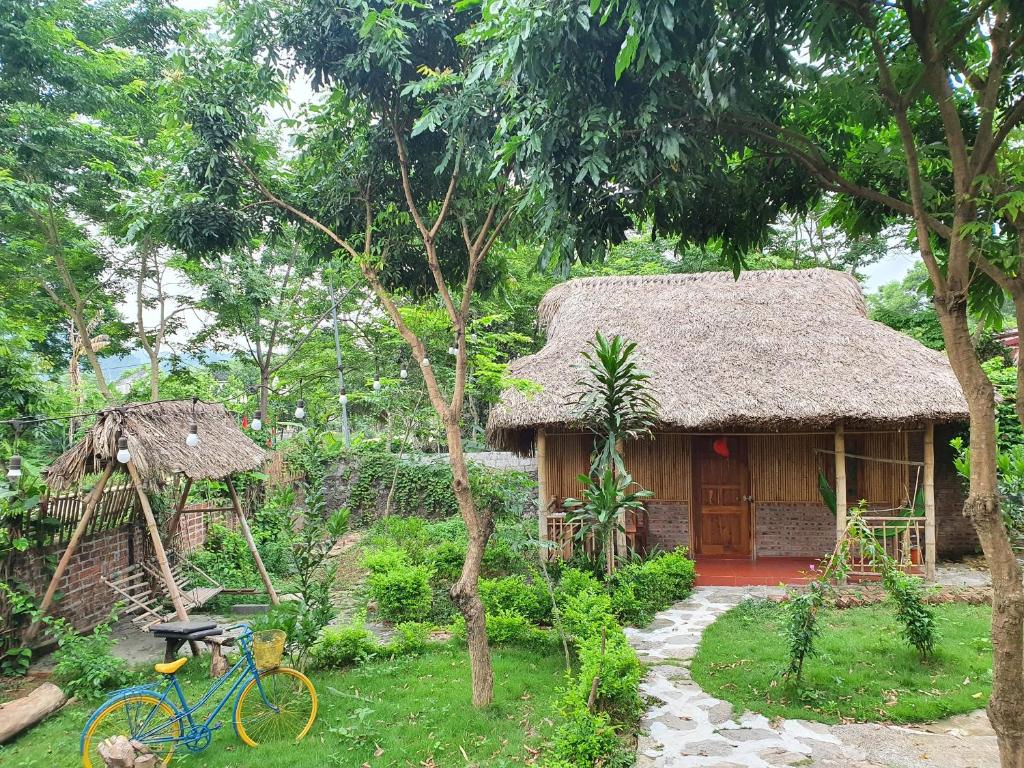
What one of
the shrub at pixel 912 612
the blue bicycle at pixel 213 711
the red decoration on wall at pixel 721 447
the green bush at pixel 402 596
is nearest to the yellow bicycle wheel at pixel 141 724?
the blue bicycle at pixel 213 711

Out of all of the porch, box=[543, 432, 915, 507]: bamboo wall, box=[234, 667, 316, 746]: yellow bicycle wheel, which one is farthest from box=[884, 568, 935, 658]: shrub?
box=[234, 667, 316, 746]: yellow bicycle wheel

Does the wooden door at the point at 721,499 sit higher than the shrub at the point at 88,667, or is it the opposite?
the wooden door at the point at 721,499

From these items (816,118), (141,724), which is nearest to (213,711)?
(141,724)

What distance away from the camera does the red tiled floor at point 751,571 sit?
819cm

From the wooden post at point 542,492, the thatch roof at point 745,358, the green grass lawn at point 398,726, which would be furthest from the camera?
the wooden post at point 542,492

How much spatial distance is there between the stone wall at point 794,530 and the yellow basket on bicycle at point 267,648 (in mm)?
7627

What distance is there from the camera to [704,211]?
4.61 meters

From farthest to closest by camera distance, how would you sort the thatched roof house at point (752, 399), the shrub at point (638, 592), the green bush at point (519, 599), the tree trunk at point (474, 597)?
1. the thatched roof house at point (752, 399)
2. the shrub at point (638, 592)
3. the green bush at point (519, 599)
4. the tree trunk at point (474, 597)

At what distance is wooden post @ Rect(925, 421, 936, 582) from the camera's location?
796 centimetres

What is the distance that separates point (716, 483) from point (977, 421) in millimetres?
6648

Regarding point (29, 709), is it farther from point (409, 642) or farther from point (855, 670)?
point (855, 670)

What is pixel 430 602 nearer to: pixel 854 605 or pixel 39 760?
pixel 39 760

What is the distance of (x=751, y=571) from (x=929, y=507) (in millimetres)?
2531

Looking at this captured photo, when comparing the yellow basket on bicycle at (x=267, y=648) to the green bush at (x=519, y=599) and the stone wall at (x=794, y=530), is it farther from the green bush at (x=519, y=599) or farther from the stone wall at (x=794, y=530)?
the stone wall at (x=794, y=530)
